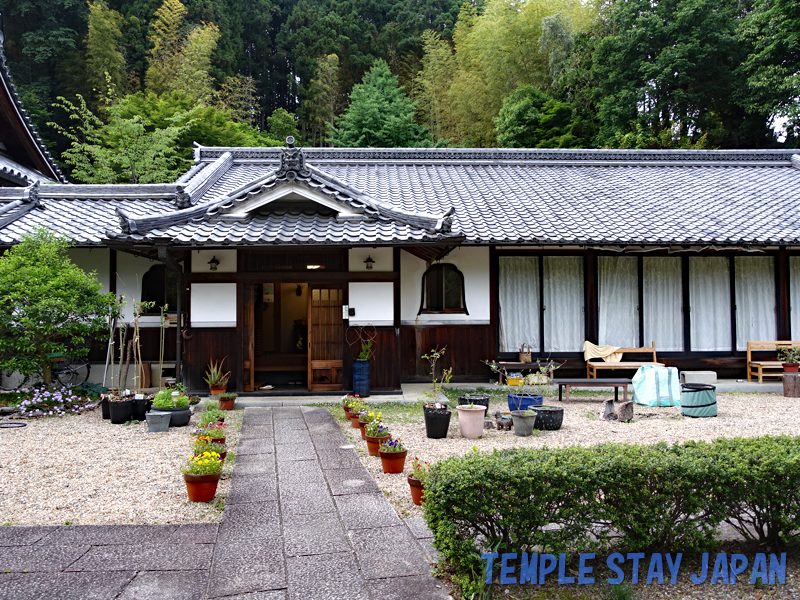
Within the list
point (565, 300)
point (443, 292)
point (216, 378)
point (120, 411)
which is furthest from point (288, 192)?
point (565, 300)

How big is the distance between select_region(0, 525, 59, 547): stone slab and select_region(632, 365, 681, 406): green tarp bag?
8.79 metres

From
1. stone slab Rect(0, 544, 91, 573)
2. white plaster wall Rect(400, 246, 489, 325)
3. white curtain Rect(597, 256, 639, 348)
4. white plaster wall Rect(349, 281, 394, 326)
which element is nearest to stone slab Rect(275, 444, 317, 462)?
stone slab Rect(0, 544, 91, 573)

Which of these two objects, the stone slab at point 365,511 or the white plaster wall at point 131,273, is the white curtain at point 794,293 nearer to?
the stone slab at point 365,511

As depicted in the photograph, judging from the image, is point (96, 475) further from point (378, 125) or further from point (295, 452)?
point (378, 125)

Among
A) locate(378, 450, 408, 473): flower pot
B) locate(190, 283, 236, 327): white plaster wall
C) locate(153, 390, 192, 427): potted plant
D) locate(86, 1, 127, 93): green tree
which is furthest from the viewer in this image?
locate(86, 1, 127, 93): green tree

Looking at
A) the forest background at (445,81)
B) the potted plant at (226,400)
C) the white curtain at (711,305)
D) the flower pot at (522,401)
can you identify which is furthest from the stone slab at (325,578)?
the forest background at (445,81)

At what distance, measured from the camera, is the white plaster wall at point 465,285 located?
39.3 feet

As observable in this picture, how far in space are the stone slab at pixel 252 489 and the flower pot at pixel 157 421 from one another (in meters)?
2.71

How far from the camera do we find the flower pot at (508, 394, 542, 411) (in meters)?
8.75

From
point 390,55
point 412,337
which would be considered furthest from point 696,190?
point 390,55

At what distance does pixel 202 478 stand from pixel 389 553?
2.01 meters

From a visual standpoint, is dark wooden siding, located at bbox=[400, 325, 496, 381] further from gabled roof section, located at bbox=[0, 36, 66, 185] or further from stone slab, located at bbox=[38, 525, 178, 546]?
gabled roof section, located at bbox=[0, 36, 66, 185]

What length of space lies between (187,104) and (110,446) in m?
21.2

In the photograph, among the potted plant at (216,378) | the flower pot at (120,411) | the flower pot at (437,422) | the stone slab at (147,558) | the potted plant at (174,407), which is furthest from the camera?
the potted plant at (216,378)
